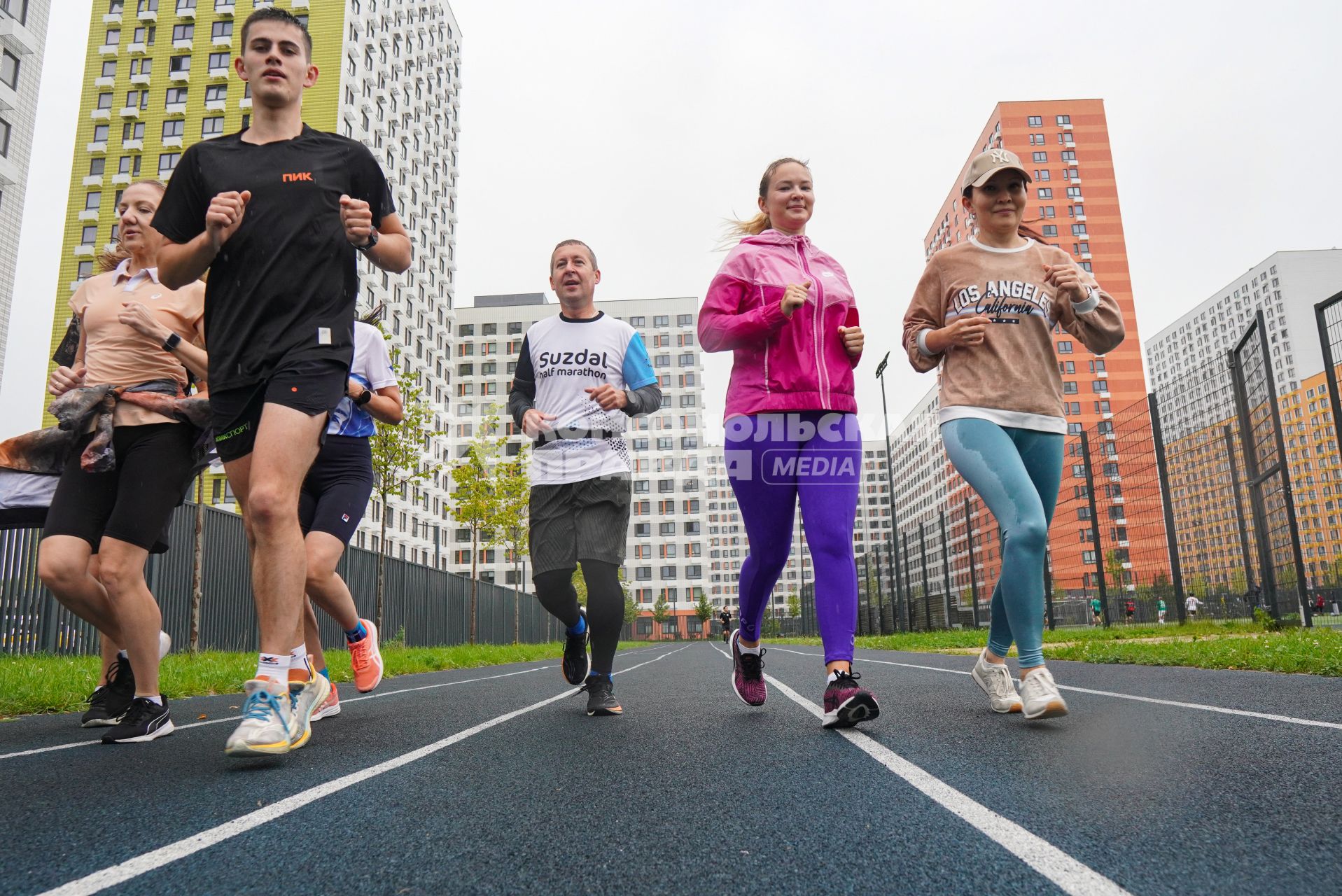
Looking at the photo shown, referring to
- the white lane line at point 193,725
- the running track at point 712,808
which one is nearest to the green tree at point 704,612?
the white lane line at point 193,725

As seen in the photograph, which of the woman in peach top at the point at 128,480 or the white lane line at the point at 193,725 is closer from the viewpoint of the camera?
the white lane line at the point at 193,725

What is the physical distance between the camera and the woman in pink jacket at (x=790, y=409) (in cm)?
377

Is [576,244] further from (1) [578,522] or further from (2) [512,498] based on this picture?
(2) [512,498]

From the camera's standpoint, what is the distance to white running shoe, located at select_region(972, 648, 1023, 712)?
391 cm

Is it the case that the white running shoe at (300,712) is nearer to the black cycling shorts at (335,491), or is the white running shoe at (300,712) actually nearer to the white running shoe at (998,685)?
the black cycling shorts at (335,491)

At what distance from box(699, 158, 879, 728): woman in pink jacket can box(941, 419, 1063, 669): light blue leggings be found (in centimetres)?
50

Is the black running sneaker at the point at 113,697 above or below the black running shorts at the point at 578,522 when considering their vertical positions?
below

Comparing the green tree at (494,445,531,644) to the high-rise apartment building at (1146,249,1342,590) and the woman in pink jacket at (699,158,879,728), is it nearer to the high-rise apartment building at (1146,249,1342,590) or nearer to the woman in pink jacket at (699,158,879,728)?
the high-rise apartment building at (1146,249,1342,590)

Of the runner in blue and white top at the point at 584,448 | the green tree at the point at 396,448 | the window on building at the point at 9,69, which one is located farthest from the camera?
the window on building at the point at 9,69

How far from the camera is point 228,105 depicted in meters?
54.1

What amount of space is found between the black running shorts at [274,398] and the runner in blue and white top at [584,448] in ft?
5.04

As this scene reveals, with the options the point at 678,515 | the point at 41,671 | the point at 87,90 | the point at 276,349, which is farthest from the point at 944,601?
the point at 678,515

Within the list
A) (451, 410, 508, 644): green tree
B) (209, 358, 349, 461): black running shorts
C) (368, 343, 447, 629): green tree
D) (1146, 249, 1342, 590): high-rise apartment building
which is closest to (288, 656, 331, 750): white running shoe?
(209, 358, 349, 461): black running shorts

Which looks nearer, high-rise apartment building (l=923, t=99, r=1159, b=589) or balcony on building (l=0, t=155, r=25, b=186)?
Answer: balcony on building (l=0, t=155, r=25, b=186)
